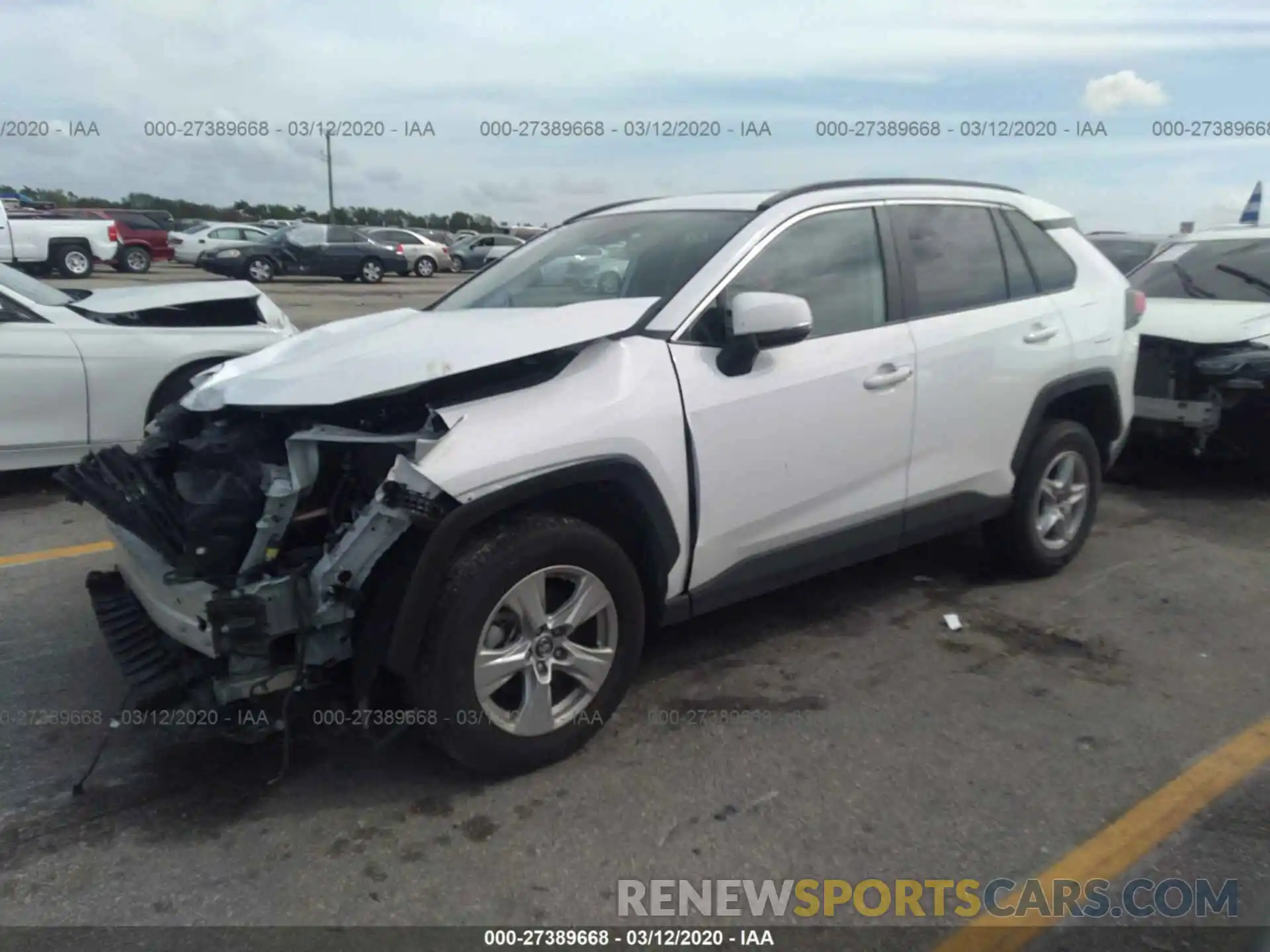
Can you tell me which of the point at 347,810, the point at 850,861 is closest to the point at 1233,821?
the point at 850,861

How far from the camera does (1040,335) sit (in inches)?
187

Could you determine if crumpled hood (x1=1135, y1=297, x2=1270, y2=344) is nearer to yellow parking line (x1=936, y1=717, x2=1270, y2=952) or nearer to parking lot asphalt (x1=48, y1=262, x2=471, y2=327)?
yellow parking line (x1=936, y1=717, x2=1270, y2=952)

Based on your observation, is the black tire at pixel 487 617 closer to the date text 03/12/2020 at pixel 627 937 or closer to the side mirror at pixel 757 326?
the date text 03/12/2020 at pixel 627 937

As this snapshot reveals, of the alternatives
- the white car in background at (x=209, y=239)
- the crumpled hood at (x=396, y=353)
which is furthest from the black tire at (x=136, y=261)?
the crumpled hood at (x=396, y=353)

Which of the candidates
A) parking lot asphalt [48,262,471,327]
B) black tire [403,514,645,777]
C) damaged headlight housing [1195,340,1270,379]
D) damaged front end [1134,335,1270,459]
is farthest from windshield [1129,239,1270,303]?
parking lot asphalt [48,262,471,327]

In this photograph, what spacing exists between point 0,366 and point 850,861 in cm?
570

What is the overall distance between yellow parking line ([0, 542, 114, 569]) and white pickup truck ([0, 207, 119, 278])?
19.9 meters

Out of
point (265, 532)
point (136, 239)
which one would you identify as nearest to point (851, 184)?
point (265, 532)

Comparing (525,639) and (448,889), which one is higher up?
(525,639)

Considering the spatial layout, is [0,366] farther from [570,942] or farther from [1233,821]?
[1233,821]

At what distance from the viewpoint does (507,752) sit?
3.25m

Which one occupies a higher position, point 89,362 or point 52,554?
point 89,362

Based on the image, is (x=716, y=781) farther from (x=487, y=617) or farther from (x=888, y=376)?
(x=888, y=376)

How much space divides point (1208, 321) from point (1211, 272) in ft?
3.36
